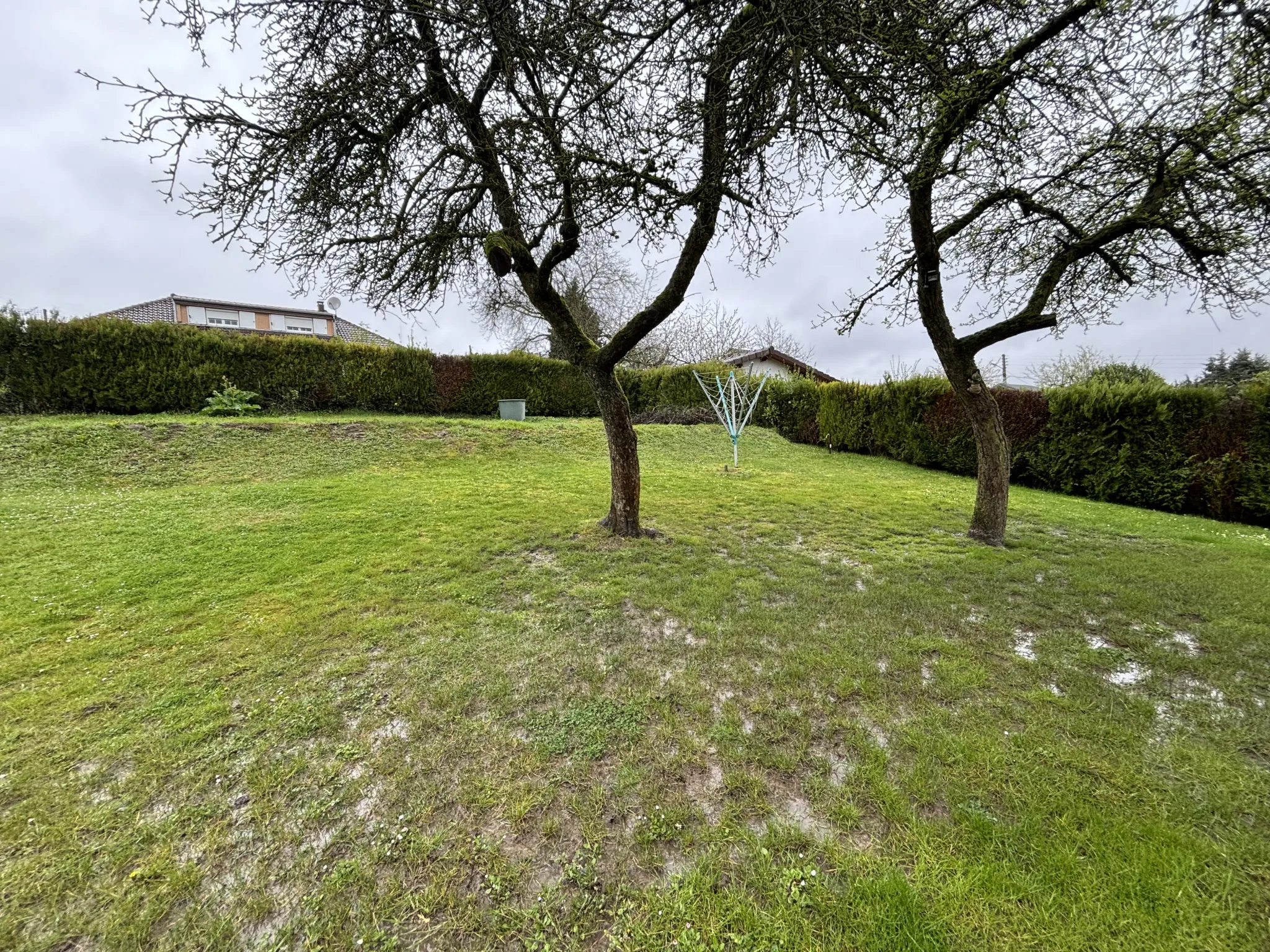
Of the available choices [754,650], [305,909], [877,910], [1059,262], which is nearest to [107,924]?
[305,909]

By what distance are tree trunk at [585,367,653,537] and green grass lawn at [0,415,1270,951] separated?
57 cm

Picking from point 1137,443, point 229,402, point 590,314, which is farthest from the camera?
point 590,314

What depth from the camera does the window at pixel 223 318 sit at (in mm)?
29344

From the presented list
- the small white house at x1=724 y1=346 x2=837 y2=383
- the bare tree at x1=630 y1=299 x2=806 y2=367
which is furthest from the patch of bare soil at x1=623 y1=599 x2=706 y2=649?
the bare tree at x1=630 y1=299 x2=806 y2=367

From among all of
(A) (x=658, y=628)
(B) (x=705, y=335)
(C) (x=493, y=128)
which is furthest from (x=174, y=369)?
(B) (x=705, y=335)

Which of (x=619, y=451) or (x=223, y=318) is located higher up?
(x=223, y=318)

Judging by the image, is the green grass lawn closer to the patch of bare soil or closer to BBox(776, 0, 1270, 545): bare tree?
the patch of bare soil

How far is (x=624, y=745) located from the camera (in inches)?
85.4

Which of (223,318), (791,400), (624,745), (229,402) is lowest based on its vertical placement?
(624,745)

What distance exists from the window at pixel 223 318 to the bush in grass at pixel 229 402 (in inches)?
984

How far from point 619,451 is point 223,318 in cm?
3759

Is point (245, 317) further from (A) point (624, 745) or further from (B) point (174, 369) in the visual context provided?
(A) point (624, 745)

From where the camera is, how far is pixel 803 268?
7051 mm

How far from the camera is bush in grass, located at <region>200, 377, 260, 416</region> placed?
11.0 m
